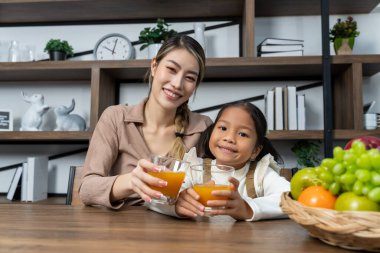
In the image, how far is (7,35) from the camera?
2.85m

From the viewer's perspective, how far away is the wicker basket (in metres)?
0.57

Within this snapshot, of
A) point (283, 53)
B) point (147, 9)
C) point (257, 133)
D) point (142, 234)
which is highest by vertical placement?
point (147, 9)

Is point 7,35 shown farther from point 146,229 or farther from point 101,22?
point 146,229

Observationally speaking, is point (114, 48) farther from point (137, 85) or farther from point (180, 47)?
point (180, 47)

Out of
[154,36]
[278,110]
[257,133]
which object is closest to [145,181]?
[257,133]

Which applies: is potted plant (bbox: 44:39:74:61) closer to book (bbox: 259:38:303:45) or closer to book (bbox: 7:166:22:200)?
book (bbox: 7:166:22:200)

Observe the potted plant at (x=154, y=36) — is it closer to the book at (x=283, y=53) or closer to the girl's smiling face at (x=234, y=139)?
the book at (x=283, y=53)

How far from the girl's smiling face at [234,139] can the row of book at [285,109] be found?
1000mm

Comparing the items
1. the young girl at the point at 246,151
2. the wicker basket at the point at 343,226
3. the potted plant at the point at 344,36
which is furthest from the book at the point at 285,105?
the wicker basket at the point at 343,226

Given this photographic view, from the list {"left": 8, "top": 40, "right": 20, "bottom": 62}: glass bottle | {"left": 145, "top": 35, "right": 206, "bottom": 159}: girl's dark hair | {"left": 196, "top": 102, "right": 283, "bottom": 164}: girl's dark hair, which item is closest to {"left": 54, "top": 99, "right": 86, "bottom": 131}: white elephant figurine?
{"left": 8, "top": 40, "right": 20, "bottom": 62}: glass bottle

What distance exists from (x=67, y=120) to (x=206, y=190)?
1815 millimetres

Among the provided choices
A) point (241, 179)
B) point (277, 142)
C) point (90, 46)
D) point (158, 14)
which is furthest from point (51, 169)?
point (241, 179)

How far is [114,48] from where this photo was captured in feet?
8.46

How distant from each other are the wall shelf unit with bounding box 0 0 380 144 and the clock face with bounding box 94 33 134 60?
14cm
